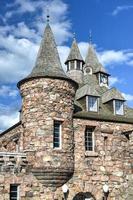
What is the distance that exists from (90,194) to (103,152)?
2859 millimetres

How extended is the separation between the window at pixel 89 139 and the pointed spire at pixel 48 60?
13.4 feet

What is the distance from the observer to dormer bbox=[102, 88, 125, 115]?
2870 cm

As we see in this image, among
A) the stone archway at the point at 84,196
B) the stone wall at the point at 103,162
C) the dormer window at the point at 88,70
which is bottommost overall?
the stone archway at the point at 84,196

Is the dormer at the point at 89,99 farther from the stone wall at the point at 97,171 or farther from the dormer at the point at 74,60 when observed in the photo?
the dormer at the point at 74,60

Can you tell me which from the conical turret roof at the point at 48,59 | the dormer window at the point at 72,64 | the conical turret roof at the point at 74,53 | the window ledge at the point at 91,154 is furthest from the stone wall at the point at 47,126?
the conical turret roof at the point at 74,53

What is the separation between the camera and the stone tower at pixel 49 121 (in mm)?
23156

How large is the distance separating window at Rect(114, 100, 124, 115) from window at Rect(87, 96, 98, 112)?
1659 mm

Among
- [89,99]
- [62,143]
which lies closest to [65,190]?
[62,143]

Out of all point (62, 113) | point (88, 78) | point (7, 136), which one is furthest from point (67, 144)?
point (88, 78)

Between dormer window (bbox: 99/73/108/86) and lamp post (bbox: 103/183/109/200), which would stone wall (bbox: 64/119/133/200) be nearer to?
lamp post (bbox: 103/183/109/200)

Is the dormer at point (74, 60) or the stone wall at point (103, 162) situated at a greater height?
the dormer at point (74, 60)

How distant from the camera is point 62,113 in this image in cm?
2420

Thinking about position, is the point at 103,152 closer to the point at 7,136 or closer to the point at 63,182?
the point at 63,182

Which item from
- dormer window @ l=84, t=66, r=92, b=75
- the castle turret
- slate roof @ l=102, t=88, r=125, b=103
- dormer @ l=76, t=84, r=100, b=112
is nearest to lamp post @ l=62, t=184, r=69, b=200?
dormer @ l=76, t=84, r=100, b=112
